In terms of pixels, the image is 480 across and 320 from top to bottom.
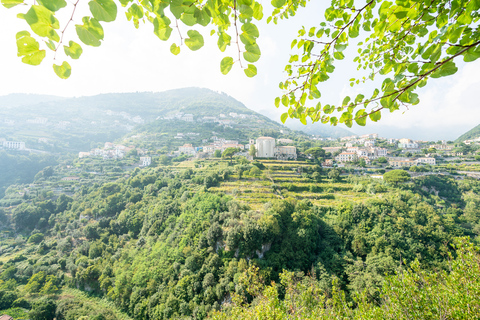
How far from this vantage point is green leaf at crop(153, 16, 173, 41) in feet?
3.40

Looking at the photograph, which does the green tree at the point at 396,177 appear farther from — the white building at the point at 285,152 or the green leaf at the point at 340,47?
the green leaf at the point at 340,47

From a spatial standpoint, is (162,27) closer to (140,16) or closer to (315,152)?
(140,16)

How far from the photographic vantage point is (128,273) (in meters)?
16.4

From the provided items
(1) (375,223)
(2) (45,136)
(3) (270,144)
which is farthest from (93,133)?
(1) (375,223)

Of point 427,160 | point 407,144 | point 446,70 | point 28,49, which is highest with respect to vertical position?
point 28,49

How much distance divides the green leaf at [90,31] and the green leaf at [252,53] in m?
0.75

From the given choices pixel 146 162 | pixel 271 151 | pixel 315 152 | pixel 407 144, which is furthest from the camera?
pixel 407 144

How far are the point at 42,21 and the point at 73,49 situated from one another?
0.70 feet

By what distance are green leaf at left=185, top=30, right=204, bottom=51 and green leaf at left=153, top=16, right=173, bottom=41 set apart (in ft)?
0.44

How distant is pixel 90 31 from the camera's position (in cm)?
93

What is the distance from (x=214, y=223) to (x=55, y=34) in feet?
47.7

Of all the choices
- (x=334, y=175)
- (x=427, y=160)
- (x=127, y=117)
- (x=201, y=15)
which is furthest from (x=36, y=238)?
(x=127, y=117)

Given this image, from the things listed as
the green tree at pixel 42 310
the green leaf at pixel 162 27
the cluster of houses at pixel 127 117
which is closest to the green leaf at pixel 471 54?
the green leaf at pixel 162 27

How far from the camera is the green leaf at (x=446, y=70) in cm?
93
